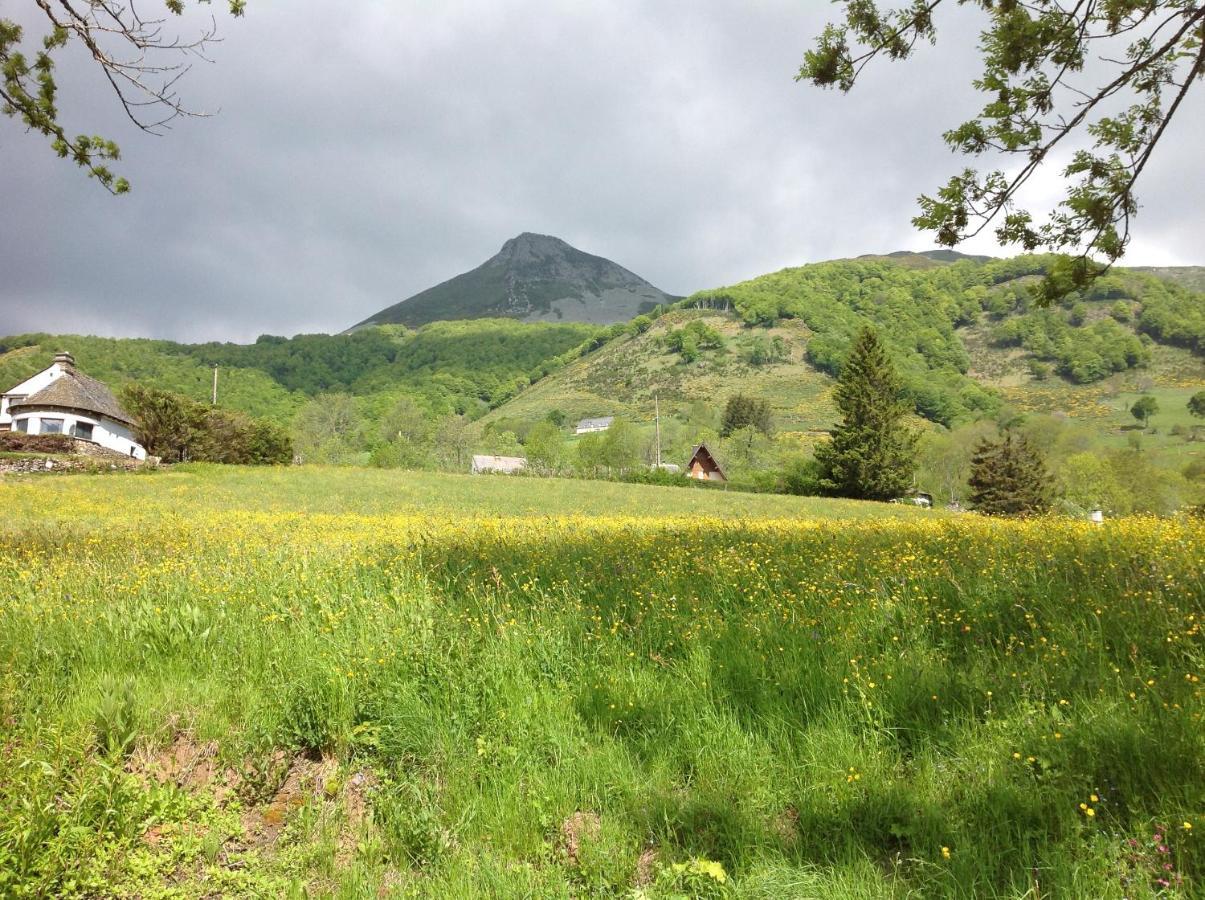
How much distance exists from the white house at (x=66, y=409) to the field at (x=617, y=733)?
6227cm

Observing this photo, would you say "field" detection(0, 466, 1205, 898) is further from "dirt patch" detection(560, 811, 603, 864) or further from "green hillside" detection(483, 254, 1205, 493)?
"green hillside" detection(483, 254, 1205, 493)

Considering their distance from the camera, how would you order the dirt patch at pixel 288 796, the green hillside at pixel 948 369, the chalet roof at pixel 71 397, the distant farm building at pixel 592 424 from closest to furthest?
the dirt patch at pixel 288 796 < the chalet roof at pixel 71 397 < the green hillside at pixel 948 369 < the distant farm building at pixel 592 424

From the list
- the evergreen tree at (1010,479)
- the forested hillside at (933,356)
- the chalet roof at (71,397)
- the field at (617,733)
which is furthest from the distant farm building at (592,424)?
the field at (617,733)

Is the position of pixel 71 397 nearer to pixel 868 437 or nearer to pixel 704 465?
pixel 704 465

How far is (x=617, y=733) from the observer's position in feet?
12.8

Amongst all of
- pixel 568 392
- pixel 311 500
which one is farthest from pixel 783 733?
pixel 568 392

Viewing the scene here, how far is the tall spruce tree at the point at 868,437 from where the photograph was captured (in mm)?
53969

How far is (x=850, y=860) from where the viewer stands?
8.89 ft

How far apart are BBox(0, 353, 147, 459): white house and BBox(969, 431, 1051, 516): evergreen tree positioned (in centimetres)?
7292

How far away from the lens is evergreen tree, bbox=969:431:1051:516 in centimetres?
4728

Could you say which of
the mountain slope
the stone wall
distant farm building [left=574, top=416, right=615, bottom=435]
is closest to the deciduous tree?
the mountain slope

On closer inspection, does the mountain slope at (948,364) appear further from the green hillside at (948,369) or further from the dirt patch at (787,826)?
the dirt patch at (787,826)

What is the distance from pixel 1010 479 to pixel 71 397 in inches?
3263

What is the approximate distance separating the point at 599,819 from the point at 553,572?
4085mm
